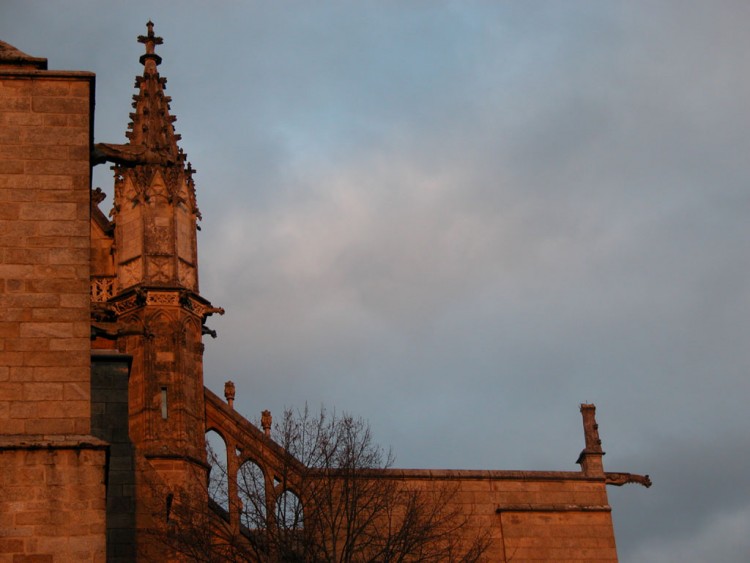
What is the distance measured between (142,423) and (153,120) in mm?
5639

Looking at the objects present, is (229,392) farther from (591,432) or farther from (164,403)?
(591,432)

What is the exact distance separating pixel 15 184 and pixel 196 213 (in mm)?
9325

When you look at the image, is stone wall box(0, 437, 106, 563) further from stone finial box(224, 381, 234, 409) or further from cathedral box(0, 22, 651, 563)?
stone finial box(224, 381, 234, 409)

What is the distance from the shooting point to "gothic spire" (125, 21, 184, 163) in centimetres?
2544

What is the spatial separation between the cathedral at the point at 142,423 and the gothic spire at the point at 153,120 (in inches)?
1.2

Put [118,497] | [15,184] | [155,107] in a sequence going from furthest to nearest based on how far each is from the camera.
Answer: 1. [155,107]
2. [118,497]
3. [15,184]

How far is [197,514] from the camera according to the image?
2144cm

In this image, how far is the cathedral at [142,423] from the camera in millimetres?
14859

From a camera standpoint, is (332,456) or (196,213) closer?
(332,456)

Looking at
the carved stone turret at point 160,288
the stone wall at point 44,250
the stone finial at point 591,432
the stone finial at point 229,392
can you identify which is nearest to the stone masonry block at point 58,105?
the stone wall at point 44,250

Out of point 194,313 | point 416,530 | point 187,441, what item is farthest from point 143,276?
point 416,530

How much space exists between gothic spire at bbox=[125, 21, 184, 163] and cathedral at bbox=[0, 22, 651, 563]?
0.10 ft

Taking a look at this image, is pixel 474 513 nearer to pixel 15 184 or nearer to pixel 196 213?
pixel 196 213

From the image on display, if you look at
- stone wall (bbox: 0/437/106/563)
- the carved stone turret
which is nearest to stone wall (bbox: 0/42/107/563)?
stone wall (bbox: 0/437/106/563)
